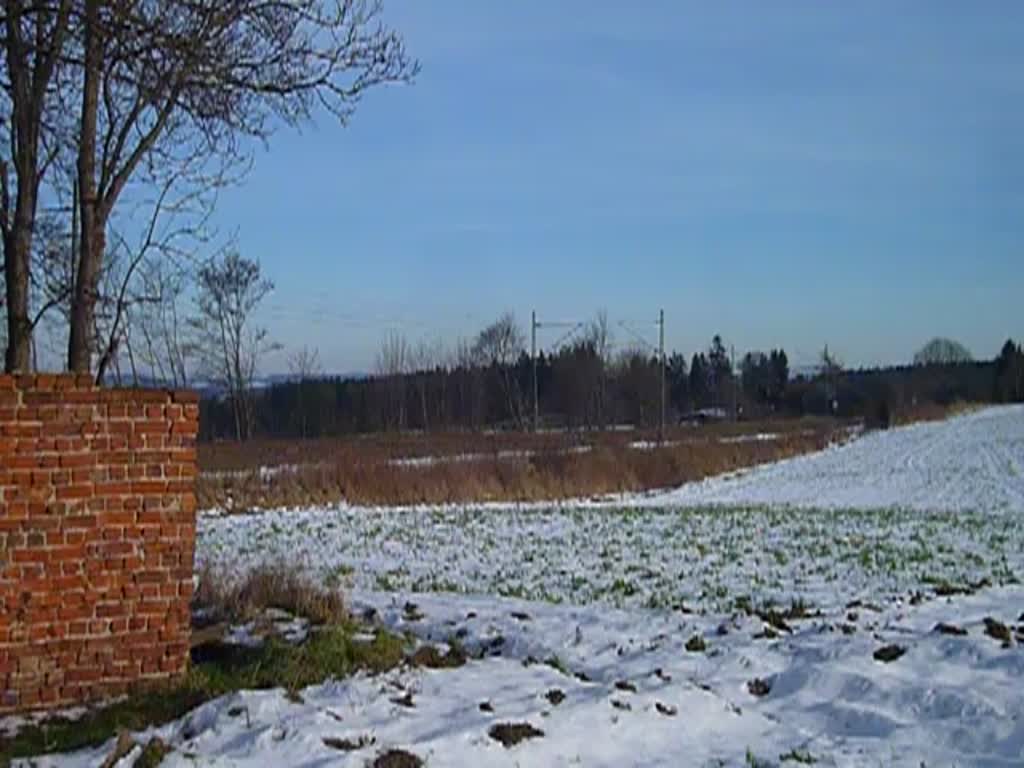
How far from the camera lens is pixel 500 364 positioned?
8394 centimetres

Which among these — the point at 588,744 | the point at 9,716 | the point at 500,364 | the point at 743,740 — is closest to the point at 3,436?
the point at 9,716

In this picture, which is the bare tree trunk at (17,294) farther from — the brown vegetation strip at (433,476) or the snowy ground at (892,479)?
the snowy ground at (892,479)

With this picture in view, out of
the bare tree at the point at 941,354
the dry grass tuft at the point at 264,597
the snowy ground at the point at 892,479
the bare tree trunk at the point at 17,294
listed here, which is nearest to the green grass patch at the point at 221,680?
the dry grass tuft at the point at 264,597

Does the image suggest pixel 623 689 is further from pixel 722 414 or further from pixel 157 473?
pixel 722 414

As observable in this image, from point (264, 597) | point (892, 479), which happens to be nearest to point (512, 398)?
point (892, 479)

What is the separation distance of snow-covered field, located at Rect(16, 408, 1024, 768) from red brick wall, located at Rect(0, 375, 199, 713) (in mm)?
963

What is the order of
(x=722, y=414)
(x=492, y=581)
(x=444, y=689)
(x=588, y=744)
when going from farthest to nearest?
(x=722, y=414) → (x=492, y=581) → (x=444, y=689) → (x=588, y=744)

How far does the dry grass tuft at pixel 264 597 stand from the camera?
351 inches

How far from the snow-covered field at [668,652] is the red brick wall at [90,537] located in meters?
0.96

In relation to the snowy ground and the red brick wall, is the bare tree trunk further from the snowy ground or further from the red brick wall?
the snowy ground

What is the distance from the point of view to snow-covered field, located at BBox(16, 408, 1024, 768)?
6.25 metres

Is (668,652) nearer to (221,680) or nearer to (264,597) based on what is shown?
(221,680)

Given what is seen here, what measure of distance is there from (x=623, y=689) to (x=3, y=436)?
404 cm

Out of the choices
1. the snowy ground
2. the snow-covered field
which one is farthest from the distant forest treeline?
the snow-covered field
